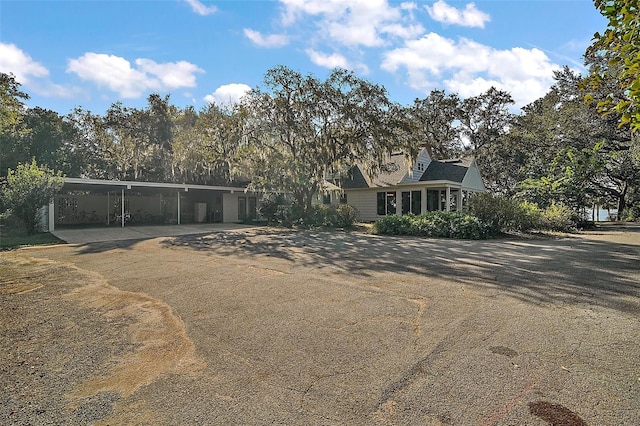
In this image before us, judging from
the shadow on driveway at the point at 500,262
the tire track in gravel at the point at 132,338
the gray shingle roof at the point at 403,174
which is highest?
the gray shingle roof at the point at 403,174

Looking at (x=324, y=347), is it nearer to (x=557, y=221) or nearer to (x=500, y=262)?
(x=500, y=262)

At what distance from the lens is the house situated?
2180 centimetres

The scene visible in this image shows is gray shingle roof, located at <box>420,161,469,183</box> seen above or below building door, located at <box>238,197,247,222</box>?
above

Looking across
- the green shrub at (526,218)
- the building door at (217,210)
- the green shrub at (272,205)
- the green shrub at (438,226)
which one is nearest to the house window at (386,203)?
the green shrub at (272,205)

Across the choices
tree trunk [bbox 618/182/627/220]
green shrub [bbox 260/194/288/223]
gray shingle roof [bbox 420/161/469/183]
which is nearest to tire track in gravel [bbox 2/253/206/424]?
green shrub [bbox 260/194/288/223]

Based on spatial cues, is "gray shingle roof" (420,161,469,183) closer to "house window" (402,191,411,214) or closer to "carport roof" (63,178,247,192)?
"house window" (402,191,411,214)

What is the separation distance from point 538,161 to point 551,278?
19.9m

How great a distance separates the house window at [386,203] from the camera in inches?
901

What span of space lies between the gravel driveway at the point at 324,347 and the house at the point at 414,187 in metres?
15.0

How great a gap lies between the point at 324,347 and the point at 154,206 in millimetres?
24830

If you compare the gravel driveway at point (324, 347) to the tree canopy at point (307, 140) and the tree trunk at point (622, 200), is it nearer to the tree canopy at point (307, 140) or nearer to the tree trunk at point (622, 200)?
the tree canopy at point (307, 140)

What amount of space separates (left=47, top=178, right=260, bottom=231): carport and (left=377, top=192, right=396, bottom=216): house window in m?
8.14

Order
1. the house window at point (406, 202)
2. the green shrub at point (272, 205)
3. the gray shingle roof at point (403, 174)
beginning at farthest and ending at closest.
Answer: the house window at point (406, 202) < the gray shingle roof at point (403, 174) < the green shrub at point (272, 205)

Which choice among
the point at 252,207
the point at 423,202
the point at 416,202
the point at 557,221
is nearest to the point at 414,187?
the point at 416,202
